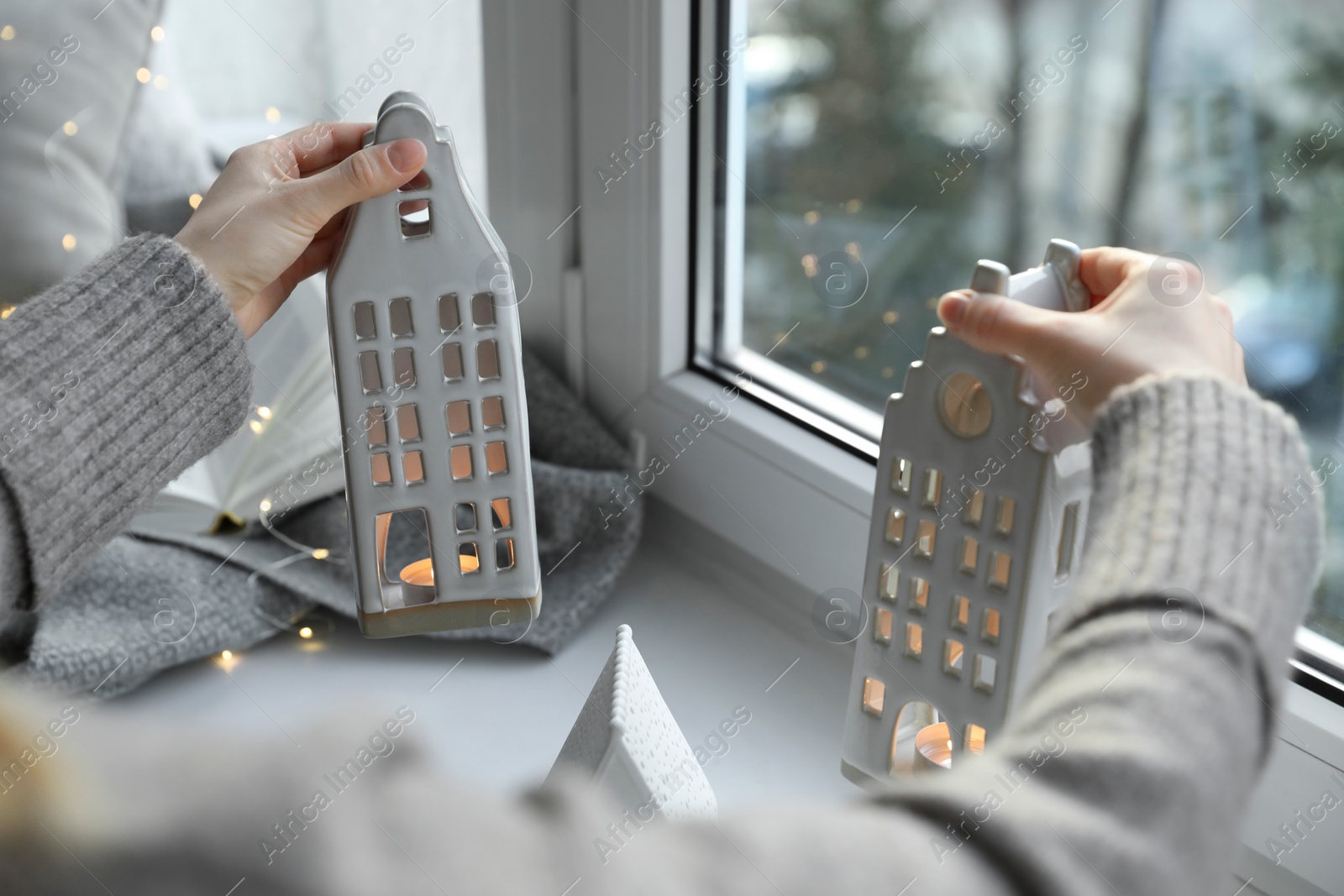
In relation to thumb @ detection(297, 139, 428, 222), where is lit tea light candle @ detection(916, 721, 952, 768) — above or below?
below

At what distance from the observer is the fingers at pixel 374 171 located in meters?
0.41

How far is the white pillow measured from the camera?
77 centimetres

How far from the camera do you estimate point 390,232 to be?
1.41 feet

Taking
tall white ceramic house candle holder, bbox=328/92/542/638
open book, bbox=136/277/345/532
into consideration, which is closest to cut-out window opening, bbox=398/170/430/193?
tall white ceramic house candle holder, bbox=328/92/542/638

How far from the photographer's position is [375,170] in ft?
1.36

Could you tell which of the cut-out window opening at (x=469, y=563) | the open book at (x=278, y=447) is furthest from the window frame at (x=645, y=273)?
the cut-out window opening at (x=469, y=563)

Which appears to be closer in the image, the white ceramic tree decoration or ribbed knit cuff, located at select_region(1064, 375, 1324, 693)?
ribbed knit cuff, located at select_region(1064, 375, 1324, 693)

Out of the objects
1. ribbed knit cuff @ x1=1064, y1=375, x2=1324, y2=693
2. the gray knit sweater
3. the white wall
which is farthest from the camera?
the white wall

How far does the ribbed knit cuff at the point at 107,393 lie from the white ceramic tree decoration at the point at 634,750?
22 centimetres

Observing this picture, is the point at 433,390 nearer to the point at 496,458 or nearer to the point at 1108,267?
the point at 496,458

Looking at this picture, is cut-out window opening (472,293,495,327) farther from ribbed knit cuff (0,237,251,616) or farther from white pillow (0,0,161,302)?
white pillow (0,0,161,302)

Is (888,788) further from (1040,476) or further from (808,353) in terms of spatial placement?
(808,353)

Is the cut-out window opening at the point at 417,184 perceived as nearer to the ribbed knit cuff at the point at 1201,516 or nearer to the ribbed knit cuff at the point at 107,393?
the ribbed knit cuff at the point at 107,393

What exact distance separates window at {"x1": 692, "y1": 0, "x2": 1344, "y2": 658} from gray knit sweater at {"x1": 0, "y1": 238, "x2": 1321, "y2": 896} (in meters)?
0.04
